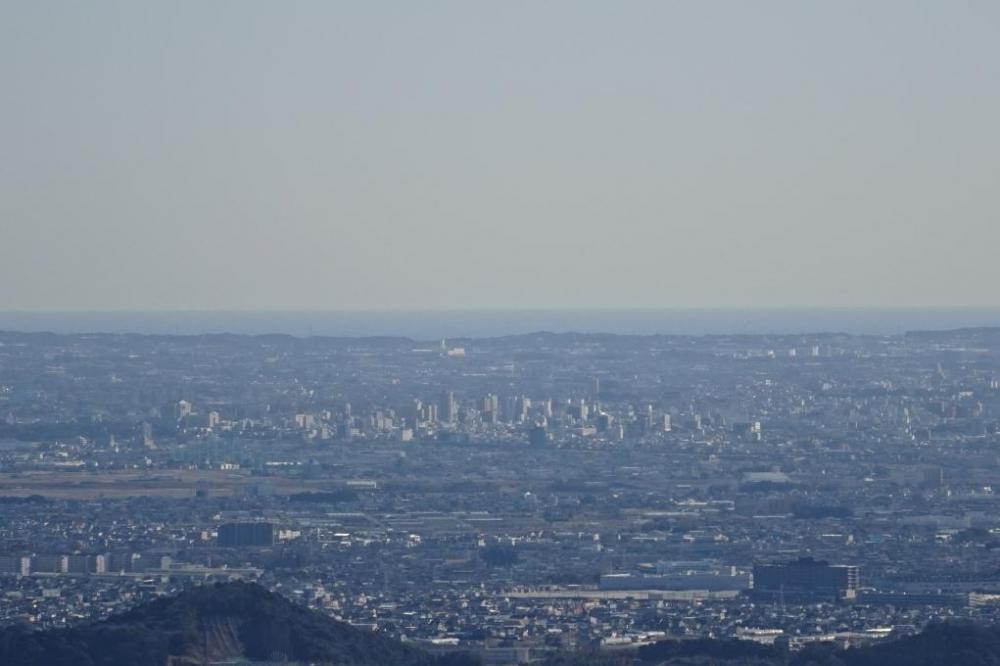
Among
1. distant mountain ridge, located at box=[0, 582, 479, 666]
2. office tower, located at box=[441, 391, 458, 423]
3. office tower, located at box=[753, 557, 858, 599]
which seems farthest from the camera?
office tower, located at box=[441, 391, 458, 423]

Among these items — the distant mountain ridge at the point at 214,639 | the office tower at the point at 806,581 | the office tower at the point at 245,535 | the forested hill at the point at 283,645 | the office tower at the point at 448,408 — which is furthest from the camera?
the office tower at the point at 448,408

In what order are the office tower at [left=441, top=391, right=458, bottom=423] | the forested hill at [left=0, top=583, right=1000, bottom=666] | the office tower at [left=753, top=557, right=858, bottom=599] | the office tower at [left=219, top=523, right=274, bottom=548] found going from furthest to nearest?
the office tower at [left=441, top=391, right=458, bottom=423] < the office tower at [left=219, top=523, right=274, bottom=548] < the office tower at [left=753, top=557, right=858, bottom=599] < the forested hill at [left=0, top=583, right=1000, bottom=666]

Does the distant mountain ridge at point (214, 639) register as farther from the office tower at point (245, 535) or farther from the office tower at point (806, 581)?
the office tower at point (245, 535)

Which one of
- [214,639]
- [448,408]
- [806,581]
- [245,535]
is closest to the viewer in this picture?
[214,639]

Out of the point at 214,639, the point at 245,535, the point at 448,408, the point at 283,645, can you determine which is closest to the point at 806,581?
the point at 245,535

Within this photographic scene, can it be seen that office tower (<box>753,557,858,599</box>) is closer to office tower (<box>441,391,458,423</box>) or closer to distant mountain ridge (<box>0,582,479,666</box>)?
distant mountain ridge (<box>0,582,479,666</box>)

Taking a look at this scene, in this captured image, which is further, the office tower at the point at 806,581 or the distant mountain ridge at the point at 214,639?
the office tower at the point at 806,581

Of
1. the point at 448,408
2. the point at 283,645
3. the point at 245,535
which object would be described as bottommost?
the point at 245,535

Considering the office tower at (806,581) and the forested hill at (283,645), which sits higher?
the forested hill at (283,645)

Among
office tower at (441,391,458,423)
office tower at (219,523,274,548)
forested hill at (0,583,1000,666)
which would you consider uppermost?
office tower at (441,391,458,423)

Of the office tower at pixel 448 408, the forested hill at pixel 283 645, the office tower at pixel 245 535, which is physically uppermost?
the office tower at pixel 448 408

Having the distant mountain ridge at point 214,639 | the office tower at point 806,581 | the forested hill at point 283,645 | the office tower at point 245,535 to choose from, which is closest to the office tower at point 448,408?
the office tower at point 245,535

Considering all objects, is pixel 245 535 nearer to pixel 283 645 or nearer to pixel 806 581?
pixel 806 581

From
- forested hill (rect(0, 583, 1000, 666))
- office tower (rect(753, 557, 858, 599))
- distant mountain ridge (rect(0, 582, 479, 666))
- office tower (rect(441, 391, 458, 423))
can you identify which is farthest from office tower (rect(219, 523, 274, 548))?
office tower (rect(441, 391, 458, 423))
